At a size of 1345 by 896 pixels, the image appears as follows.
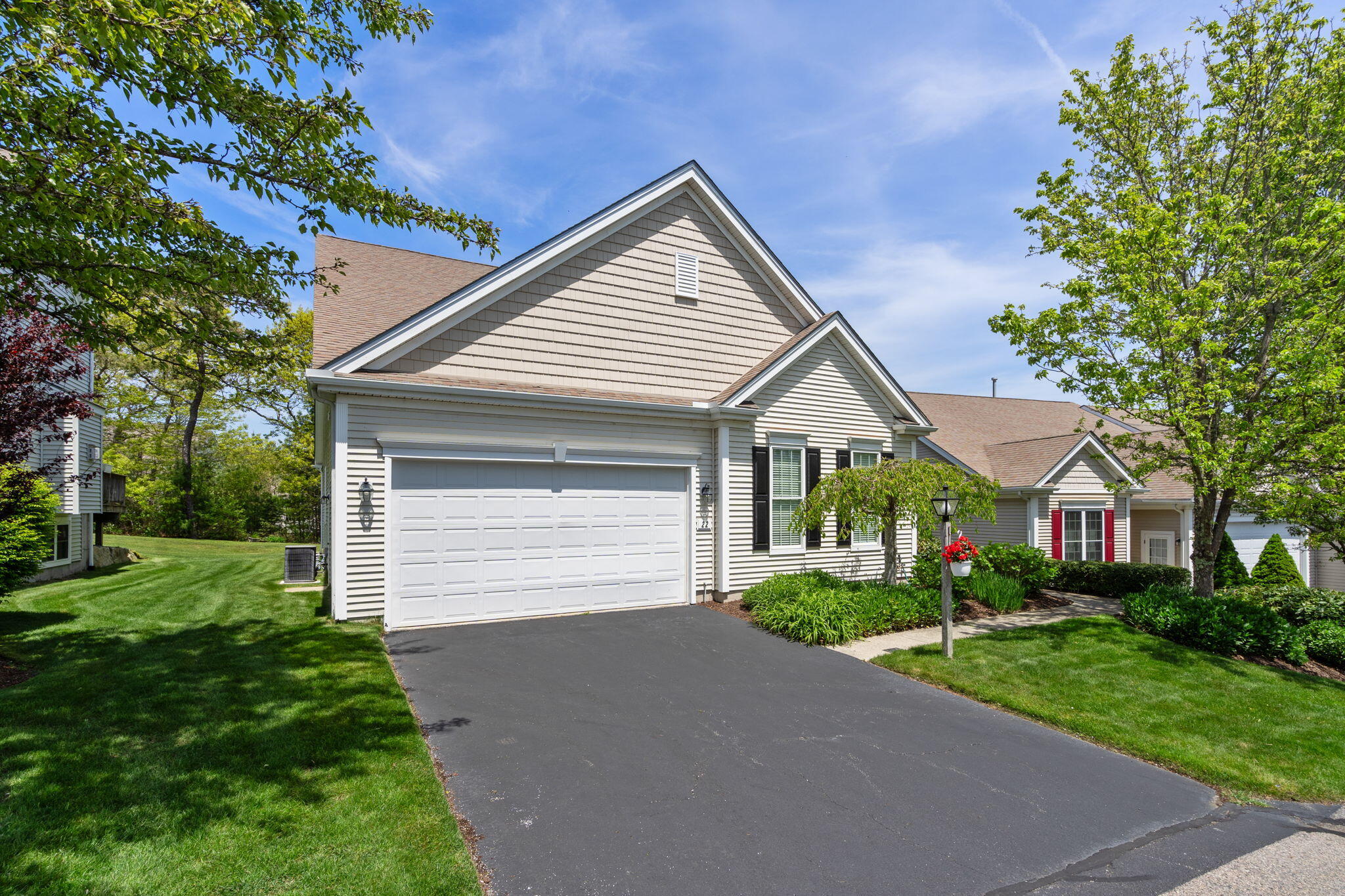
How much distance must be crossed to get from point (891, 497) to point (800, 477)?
6.47ft

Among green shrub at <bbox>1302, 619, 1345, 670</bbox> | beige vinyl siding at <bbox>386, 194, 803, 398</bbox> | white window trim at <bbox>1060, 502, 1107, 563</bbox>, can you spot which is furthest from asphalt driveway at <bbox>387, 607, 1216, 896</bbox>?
white window trim at <bbox>1060, 502, 1107, 563</bbox>

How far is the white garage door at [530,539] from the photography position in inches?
355

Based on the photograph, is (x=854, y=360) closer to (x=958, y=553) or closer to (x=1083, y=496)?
(x=958, y=553)

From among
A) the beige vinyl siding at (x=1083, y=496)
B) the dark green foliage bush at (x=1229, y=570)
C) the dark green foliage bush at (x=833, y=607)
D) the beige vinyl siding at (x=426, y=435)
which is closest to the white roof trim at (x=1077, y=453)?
the beige vinyl siding at (x=1083, y=496)

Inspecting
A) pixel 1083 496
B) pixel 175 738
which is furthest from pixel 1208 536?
pixel 175 738

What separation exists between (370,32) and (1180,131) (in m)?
12.7

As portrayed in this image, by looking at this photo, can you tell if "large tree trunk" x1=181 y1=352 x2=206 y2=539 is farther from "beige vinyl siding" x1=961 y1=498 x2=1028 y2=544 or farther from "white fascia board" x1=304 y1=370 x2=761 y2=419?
"beige vinyl siding" x1=961 y1=498 x2=1028 y2=544

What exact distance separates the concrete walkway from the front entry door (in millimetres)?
8191

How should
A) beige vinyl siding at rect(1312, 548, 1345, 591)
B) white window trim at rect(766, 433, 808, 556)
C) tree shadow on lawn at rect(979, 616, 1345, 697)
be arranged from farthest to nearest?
beige vinyl siding at rect(1312, 548, 1345, 591)
white window trim at rect(766, 433, 808, 556)
tree shadow on lawn at rect(979, 616, 1345, 697)

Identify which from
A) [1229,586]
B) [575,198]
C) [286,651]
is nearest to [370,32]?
[575,198]

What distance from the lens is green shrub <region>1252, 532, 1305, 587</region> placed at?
701 inches

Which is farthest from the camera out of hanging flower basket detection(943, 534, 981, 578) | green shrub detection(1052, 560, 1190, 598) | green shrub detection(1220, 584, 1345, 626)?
green shrub detection(1052, 560, 1190, 598)

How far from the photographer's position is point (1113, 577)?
50.5ft

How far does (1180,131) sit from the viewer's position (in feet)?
36.1
